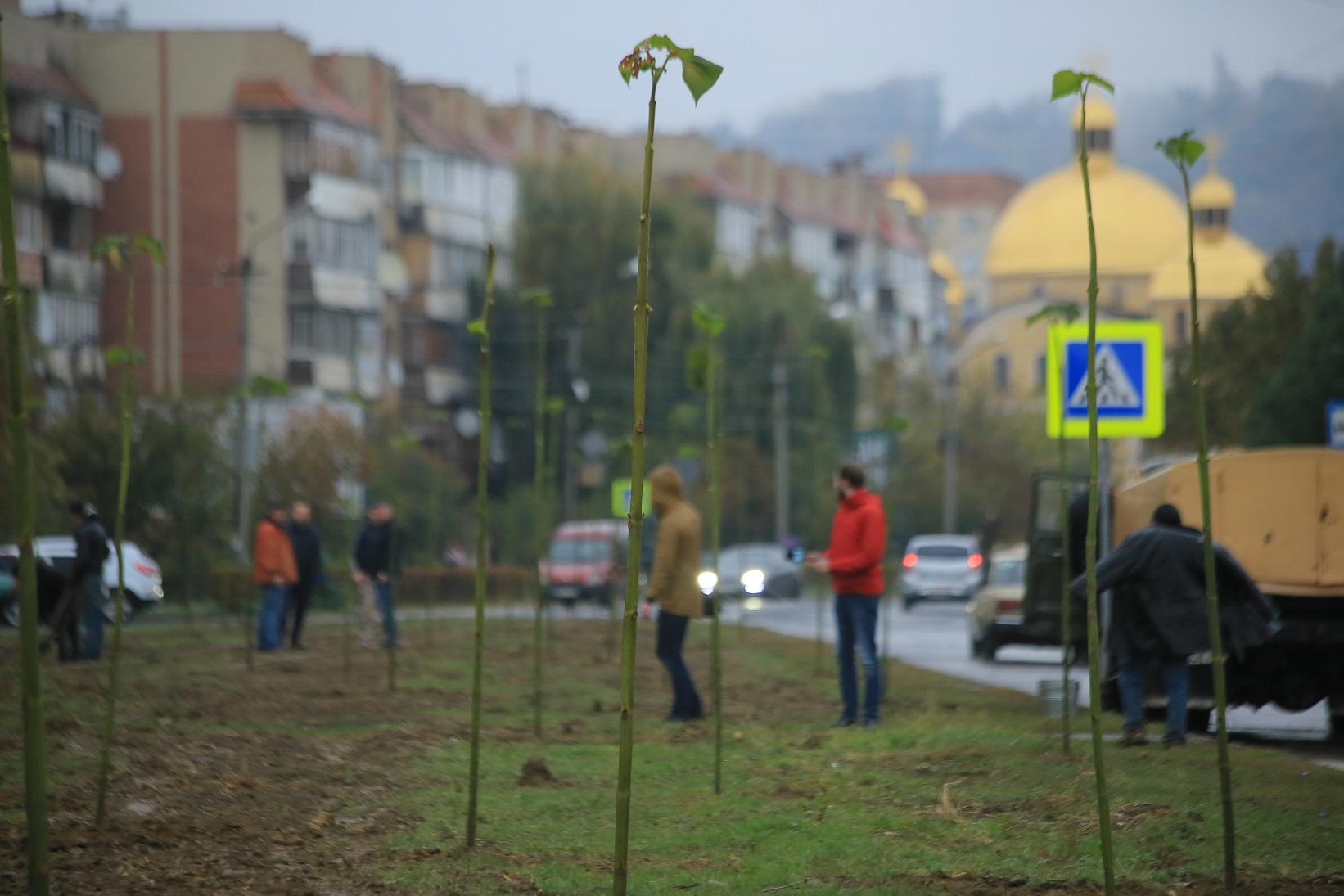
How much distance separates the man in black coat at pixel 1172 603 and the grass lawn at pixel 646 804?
0.46 m

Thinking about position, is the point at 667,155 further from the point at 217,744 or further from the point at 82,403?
the point at 217,744

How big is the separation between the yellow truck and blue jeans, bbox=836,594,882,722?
7.57 feet

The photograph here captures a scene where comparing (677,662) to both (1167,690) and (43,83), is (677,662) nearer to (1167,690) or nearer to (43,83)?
(1167,690)

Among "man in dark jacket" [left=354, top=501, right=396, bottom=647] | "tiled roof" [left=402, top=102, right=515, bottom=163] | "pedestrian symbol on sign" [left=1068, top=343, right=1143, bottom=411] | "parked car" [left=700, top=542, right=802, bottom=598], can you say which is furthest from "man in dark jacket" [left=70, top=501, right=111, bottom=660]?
"tiled roof" [left=402, top=102, right=515, bottom=163]

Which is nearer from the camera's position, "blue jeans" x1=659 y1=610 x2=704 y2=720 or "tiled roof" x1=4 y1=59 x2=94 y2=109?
"blue jeans" x1=659 y1=610 x2=704 y2=720

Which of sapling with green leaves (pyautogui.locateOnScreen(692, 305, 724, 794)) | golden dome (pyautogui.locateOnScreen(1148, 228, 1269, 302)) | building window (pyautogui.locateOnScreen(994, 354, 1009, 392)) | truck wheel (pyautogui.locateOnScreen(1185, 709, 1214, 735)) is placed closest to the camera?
sapling with green leaves (pyautogui.locateOnScreen(692, 305, 724, 794))

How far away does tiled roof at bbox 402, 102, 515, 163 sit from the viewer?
73125 mm

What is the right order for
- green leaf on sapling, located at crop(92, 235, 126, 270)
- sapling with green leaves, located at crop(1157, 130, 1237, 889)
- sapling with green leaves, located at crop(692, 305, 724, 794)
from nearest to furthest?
sapling with green leaves, located at crop(1157, 130, 1237, 889), sapling with green leaves, located at crop(692, 305, 724, 794), green leaf on sapling, located at crop(92, 235, 126, 270)

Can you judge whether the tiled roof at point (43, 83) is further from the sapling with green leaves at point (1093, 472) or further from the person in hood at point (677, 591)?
the sapling with green leaves at point (1093, 472)

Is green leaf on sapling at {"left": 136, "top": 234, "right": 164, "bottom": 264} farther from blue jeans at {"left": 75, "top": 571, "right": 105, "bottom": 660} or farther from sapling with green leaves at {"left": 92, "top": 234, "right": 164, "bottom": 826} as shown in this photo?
blue jeans at {"left": 75, "top": 571, "right": 105, "bottom": 660}

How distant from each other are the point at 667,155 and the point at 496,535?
4092cm

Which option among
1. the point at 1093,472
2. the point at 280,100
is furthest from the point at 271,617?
the point at 280,100

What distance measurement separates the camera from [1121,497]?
18.4 meters

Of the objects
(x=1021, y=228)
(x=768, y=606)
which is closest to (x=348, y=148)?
(x=768, y=606)
